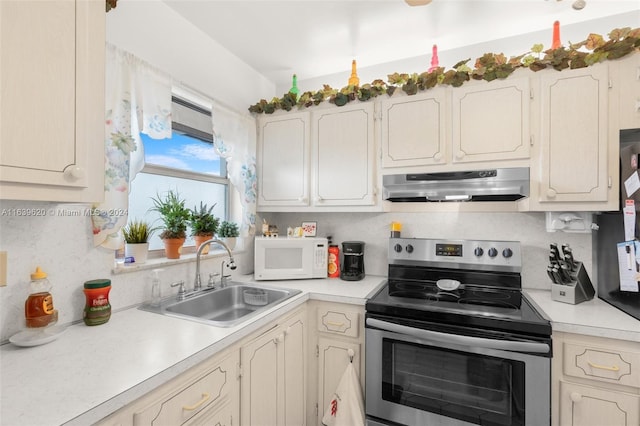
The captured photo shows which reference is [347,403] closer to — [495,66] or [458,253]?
[458,253]

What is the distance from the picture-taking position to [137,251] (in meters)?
1.53

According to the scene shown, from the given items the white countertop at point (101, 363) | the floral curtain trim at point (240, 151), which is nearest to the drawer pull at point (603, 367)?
the white countertop at point (101, 363)

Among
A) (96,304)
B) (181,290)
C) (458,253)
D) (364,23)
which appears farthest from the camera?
(458,253)

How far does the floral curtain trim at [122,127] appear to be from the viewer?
133cm

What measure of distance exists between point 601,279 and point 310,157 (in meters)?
1.87

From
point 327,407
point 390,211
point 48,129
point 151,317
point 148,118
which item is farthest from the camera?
point 390,211

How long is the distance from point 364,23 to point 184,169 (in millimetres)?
1444

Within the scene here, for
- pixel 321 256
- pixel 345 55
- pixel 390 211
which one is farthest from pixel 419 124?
pixel 321 256

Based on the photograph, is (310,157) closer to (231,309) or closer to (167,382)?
(231,309)

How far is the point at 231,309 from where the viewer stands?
187 centimetres

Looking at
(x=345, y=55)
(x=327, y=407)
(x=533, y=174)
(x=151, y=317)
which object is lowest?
(x=327, y=407)

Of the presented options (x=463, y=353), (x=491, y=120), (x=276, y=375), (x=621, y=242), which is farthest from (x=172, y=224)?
(x=621, y=242)

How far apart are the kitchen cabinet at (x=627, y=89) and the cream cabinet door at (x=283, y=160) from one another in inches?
67.4

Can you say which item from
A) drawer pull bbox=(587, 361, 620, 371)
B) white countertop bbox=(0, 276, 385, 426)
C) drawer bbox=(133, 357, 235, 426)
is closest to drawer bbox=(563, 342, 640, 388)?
drawer pull bbox=(587, 361, 620, 371)
